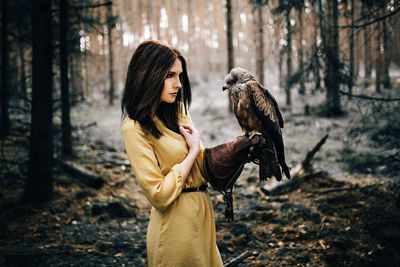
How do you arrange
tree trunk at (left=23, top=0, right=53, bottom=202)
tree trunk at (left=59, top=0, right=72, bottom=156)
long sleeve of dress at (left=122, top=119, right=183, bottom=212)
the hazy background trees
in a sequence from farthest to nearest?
tree trunk at (left=59, top=0, right=72, bottom=156)
tree trunk at (left=23, top=0, right=53, bottom=202)
the hazy background trees
long sleeve of dress at (left=122, top=119, right=183, bottom=212)

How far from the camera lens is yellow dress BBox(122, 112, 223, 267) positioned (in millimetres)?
1934

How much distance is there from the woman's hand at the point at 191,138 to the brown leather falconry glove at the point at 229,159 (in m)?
0.13

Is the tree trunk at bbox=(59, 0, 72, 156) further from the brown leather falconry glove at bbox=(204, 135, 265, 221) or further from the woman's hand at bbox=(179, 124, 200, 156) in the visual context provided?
the brown leather falconry glove at bbox=(204, 135, 265, 221)

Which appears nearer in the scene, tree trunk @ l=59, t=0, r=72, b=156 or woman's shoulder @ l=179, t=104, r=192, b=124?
woman's shoulder @ l=179, t=104, r=192, b=124

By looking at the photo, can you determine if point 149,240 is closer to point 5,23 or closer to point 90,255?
point 90,255

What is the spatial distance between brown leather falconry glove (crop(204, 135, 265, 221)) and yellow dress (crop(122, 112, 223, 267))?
0.36 ft

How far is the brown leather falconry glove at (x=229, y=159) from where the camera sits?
2.08m

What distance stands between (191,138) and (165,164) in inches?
9.1

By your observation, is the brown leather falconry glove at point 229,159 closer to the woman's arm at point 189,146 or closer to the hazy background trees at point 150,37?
the woman's arm at point 189,146

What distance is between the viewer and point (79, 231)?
5.33 meters

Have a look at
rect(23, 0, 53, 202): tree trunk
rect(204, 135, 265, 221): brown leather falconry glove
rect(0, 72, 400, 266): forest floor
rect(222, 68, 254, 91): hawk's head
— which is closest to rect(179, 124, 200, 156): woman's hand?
rect(204, 135, 265, 221): brown leather falconry glove

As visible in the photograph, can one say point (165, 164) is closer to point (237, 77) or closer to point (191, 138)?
point (191, 138)

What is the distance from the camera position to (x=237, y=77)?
8.94 ft

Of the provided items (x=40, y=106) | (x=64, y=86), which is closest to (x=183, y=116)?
(x=40, y=106)
